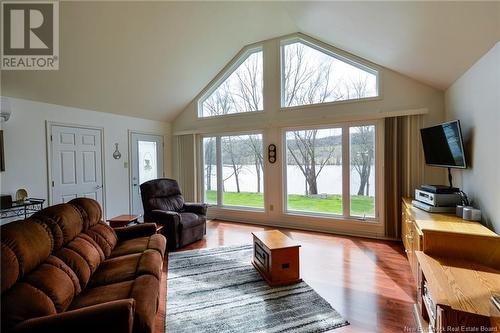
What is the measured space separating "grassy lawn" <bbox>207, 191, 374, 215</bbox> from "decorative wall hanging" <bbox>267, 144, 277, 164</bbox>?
0.77 meters

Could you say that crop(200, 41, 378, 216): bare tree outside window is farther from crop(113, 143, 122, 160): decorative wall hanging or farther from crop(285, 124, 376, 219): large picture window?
crop(113, 143, 122, 160): decorative wall hanging

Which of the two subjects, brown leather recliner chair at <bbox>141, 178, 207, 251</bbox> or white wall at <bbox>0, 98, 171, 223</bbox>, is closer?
white wall at <bbox>0, 98, 171, 223</bbox>

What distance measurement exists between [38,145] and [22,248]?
304cm

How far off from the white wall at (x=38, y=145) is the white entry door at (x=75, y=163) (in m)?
0.12

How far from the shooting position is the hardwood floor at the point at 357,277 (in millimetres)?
2035

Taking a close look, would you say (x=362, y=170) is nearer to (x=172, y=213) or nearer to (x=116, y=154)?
(x=172, y=213)

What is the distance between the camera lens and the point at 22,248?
144cm

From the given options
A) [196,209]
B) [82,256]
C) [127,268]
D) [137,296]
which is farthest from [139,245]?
[196,209]

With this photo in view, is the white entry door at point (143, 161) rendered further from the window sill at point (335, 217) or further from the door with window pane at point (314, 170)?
the window sill at point (335, 217)

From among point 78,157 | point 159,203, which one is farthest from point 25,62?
point 159,203

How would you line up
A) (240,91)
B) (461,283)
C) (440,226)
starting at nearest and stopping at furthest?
1. (461,283)
2. (440,226)
3. (240,91)

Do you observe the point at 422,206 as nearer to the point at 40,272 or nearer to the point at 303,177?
the point at 303,177

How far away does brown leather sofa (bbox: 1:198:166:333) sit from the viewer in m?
1.26

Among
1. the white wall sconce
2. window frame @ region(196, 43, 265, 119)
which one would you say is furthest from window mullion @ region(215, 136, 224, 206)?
the white wall sconce
